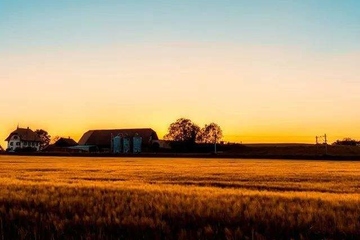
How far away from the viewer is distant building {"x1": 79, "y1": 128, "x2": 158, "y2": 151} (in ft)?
490

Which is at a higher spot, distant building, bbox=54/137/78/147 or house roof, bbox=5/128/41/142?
house roof, bbox=5/128/41/142

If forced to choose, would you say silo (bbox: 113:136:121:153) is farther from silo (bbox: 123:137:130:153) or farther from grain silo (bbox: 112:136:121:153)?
silo (bbox: 123:137:130:153)

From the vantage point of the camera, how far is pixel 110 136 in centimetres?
15525

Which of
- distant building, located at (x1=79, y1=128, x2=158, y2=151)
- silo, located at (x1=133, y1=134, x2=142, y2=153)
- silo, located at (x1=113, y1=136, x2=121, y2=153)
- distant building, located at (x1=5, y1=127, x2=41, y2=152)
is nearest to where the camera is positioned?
silo, located at (x1=133, y1=134, x2=142, y2=153)

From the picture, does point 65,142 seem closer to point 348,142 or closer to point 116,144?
point 116,144

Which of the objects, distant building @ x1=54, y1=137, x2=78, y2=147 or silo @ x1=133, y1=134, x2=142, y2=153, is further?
distant building @ x1=54, y1=137, x2=78, y2=147

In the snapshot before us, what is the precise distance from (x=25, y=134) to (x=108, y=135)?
41.6 metres

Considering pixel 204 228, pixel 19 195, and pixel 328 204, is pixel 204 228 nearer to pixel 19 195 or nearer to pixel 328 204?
pixel 328 204

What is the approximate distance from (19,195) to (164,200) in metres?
3.95

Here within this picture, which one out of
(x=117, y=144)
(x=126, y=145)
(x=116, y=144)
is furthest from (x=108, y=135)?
(x=126, y=145)

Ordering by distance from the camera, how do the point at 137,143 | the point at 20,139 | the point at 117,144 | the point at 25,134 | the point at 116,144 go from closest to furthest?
1. the point at 137,143
2. the point at 117,144
3. the point at 116,144
4. the point at 20,139
5. the point at 25,134

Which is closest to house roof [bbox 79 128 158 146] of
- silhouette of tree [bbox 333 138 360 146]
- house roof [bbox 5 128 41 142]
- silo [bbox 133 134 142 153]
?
silo [bbox 133 134 142 153]

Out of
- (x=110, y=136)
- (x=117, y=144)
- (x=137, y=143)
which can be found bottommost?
(x=117, y=144)

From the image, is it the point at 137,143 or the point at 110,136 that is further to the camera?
the point at 110,136
